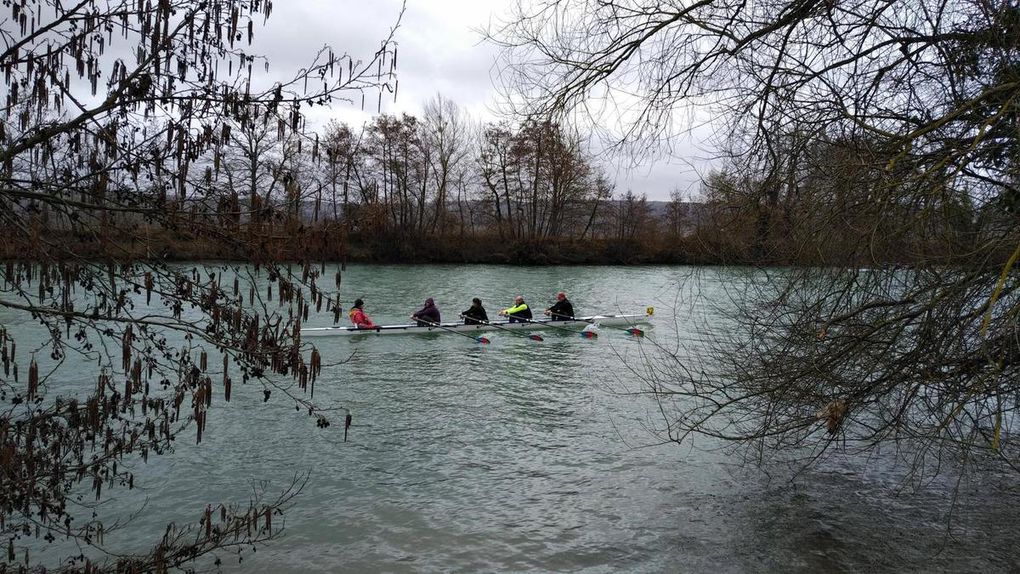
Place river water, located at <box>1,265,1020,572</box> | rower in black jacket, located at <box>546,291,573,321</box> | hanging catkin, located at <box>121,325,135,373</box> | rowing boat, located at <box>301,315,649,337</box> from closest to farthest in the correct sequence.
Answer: hanging catkin, located at <box>121,325,135,373</box>
river water, located at <box>1,265,1020,572</box>
rowing boat, located at <box>301,315,649,337</box>
rower in black jacket, located at <box>546,291,573,321</box>

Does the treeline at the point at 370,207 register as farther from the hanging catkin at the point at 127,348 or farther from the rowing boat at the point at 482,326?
the rowing boat at the point at 482,326

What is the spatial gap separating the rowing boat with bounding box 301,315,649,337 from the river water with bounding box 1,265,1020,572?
165 inches

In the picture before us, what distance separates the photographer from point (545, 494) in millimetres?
8602

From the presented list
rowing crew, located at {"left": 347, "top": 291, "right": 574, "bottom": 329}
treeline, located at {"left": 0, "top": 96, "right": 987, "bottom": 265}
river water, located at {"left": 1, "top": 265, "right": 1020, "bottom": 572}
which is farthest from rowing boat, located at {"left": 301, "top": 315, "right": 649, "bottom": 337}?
treeline, located at {"left": 0, "top": 96, "right": 987, "bottom": 265}

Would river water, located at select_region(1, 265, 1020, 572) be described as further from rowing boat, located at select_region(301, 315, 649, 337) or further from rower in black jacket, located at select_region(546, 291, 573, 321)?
rower in black jacket, located at select_region(546, 291, 573, 321)

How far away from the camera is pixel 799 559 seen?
276 inches

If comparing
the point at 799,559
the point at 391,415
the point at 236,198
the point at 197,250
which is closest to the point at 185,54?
the point at 236,198

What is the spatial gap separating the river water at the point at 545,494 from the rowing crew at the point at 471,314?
4.44m

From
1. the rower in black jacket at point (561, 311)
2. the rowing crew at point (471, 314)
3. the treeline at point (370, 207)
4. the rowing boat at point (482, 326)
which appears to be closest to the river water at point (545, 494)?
the treeline at point (370, 207)

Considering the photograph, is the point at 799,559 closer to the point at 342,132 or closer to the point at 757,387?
the point at 757,387

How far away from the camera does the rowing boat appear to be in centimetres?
1745

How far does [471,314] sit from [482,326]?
763 millimetres

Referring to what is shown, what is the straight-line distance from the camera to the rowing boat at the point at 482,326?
17453 millimetres

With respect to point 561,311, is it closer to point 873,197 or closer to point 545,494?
point 545,494
